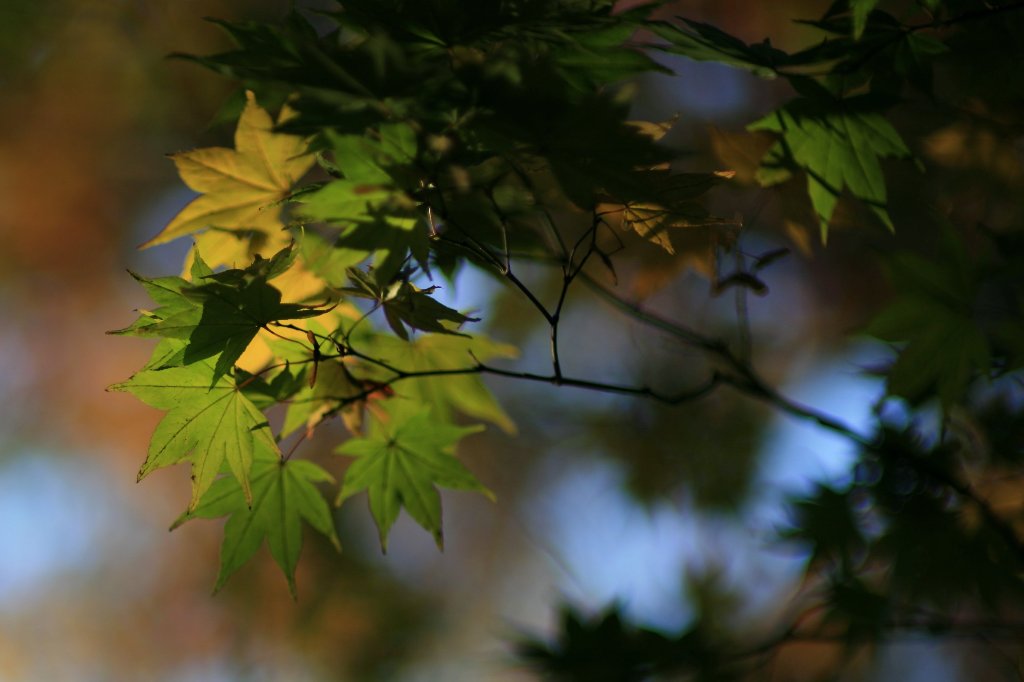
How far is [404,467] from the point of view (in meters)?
0.63

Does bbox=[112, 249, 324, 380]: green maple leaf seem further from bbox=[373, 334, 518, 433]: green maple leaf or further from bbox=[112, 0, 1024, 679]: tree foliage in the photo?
bbox=[373, 334, 518, 433]: green maple leaf

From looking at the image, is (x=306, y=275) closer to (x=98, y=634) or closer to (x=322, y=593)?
(x=322, y=593)

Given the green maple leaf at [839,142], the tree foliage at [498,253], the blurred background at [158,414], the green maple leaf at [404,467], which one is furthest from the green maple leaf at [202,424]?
the blurred background at [158,414]

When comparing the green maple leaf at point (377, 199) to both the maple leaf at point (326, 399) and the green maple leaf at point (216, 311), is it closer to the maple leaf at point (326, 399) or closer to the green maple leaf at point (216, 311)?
the green maple leaf at point (216, 311)

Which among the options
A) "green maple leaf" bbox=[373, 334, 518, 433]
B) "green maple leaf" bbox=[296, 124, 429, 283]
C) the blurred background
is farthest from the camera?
the blurred background

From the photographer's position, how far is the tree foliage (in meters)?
0.40

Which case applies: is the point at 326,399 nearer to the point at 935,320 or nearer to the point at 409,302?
the point at 409,302

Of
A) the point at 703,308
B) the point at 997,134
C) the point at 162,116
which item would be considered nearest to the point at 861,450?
the point at 997,134

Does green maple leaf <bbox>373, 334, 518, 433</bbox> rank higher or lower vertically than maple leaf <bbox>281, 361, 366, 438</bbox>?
higher

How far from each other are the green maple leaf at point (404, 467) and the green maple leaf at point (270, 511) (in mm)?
32

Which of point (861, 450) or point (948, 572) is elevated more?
point (861, 450)

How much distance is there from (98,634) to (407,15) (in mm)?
4047

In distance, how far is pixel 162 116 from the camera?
338cm

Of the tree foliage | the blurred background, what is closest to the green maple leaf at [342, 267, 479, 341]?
the tree foliage
